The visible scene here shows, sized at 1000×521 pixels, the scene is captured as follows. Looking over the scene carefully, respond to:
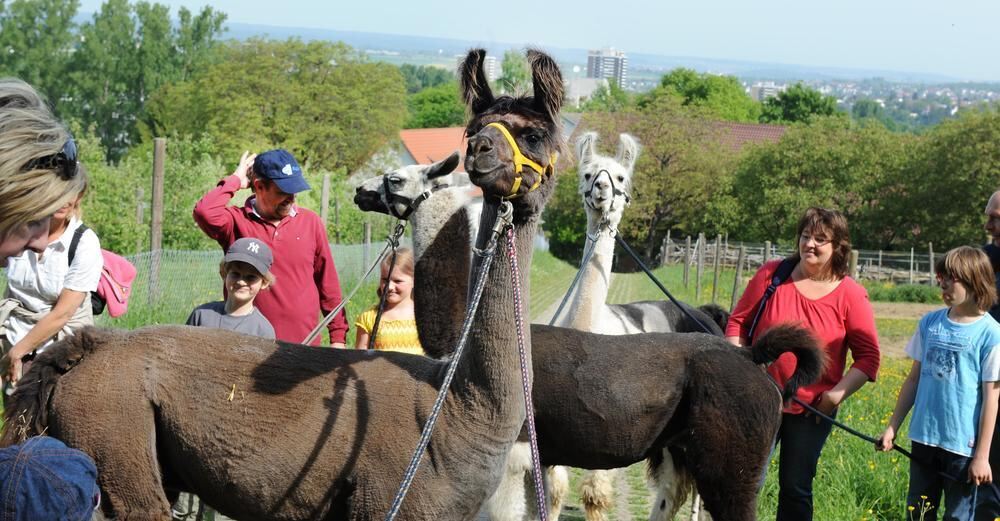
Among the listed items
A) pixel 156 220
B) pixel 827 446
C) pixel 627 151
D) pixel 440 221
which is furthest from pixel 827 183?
pixel 440 221

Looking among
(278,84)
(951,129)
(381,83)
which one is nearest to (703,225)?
(951,129)

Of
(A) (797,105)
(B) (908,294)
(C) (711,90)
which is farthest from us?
(C) (711,90)

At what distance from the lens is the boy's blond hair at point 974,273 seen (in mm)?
4758

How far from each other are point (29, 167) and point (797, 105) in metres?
98.1

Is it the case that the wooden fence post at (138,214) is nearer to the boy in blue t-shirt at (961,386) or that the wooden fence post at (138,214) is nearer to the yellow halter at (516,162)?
the boy in blue t-shirt at (961,386)

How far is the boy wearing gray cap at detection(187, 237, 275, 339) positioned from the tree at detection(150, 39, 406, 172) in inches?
1596

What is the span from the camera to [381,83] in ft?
165

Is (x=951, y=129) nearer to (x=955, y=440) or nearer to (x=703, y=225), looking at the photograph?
(x=703, y=225)

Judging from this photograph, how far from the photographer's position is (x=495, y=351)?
11.1 feet

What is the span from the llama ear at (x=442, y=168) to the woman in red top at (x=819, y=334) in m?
1.79

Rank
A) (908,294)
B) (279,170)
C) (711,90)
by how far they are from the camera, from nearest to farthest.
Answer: (279,170)
(908,294)
(711,90)

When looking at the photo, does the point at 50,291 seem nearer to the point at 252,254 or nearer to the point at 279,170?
the point at 252,254

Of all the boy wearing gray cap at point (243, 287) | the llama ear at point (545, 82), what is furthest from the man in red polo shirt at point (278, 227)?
the llama ear at point (545, 82)

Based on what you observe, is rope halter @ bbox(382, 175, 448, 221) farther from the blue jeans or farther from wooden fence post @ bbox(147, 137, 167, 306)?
wooden fence post @ bbox(147, 137, 167, 306)
